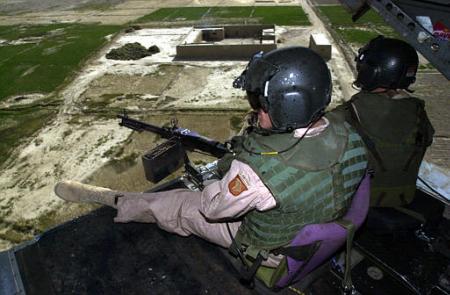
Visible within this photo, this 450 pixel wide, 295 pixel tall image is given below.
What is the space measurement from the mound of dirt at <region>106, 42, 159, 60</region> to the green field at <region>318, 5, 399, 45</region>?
6.71m

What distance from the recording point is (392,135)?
10.3ft

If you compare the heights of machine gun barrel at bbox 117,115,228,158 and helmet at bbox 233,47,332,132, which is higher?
helmet at bbox 233,47,332,132

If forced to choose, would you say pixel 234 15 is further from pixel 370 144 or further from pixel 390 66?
pixel 370 144

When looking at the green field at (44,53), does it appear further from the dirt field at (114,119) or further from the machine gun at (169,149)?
the machine gun at (169,149)

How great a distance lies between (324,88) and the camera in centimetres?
233

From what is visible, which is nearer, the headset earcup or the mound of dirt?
the headset earcup

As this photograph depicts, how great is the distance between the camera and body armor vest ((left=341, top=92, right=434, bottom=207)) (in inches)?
124

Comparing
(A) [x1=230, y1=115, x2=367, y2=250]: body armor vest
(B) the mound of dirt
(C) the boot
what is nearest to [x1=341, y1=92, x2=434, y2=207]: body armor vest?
(A) [x1=230, y1=115, x2=367, y2=250]: body armor vest

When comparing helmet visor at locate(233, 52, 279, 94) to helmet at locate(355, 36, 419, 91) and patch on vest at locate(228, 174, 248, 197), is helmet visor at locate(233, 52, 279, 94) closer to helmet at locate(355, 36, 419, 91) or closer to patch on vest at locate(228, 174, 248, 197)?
patch on vest at locate(228, 174, 248, 197)

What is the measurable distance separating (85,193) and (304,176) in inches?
144

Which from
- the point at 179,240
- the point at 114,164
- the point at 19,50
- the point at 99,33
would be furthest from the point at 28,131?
the point at 99,33

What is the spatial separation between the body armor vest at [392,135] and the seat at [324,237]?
580 millimetres

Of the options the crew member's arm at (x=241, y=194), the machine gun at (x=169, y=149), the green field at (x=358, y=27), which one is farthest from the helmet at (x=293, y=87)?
the green field at (x=358, y=27)

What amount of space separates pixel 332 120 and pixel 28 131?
729 centimetres
